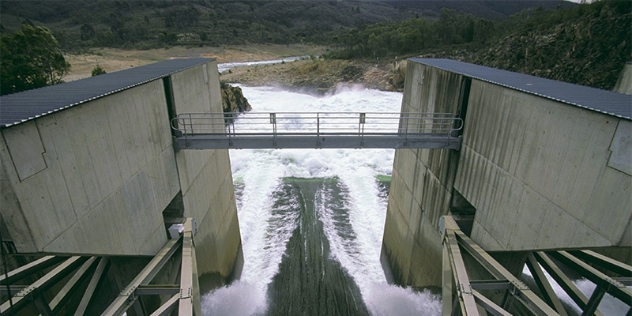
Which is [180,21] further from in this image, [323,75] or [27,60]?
[27,60]

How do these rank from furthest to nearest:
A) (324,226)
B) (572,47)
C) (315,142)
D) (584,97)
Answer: (572,47) < (324,226) < (315,142) < (584,97)

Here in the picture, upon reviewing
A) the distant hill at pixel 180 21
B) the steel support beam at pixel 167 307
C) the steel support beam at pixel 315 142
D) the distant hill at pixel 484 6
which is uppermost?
the distant hill at pixel 484 6

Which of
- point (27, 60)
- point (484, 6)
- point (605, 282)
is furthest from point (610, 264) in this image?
point (484, 6)

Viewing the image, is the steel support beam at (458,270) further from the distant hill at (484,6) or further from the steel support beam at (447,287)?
the distant hill at (484,6)

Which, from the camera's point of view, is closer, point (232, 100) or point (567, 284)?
point (567, 284)

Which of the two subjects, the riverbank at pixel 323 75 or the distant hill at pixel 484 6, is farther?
the distant hill at pixel 484 6

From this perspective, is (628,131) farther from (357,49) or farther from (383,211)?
(357,49)

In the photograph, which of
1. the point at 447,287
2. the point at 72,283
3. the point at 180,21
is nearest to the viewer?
the point at 72,283

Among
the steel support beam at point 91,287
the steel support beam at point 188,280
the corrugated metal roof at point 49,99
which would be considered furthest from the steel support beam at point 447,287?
the corrugated metal roof at point 49,99
